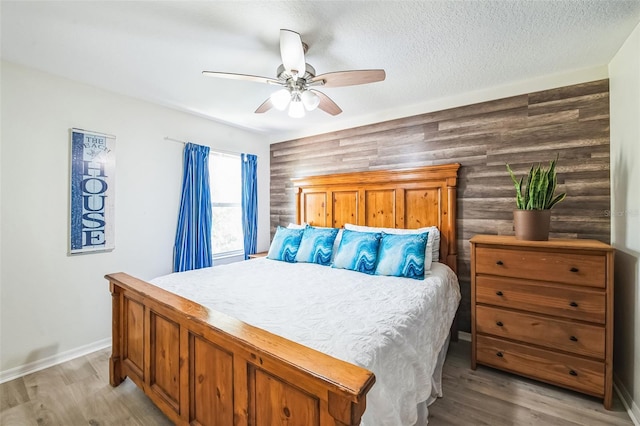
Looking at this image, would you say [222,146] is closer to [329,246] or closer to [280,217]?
[280,217]

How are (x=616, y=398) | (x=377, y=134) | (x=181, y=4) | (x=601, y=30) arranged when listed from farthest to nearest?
(x=377, y=134), (x=616, y=398), (x=601, y=30), (x=181, y=4)

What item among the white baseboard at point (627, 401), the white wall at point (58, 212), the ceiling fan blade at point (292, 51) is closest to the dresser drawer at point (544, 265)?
the white baseboard at point (627, 401)

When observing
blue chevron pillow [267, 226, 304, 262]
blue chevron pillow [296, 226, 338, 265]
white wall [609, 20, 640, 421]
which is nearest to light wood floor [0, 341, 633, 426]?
white wall [609, 20, 640, 421]

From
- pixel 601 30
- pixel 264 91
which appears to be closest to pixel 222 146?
pixel 264 91

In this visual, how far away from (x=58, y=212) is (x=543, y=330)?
13.2 ft

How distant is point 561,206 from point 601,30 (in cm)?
128

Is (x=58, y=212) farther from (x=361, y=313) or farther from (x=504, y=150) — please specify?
(x=504, y=150)

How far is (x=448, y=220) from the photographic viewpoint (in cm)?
276

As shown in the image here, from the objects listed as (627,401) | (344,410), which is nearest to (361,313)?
(344,410)

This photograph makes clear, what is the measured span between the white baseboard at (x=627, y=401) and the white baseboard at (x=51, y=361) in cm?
411

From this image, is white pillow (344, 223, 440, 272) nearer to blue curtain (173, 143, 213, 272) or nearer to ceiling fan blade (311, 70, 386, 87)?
ceiling fan blade (311, 70, 386, 87)

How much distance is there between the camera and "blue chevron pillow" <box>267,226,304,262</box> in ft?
9.90

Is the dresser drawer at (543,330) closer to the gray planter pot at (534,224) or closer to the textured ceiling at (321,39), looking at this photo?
the gray planter pot at (534,224)

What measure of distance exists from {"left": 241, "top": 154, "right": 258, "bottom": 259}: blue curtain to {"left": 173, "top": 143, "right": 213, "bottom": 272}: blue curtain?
584 mm
